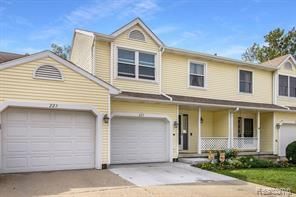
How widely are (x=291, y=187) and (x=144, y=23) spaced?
10.2 m

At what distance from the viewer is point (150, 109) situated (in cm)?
1631

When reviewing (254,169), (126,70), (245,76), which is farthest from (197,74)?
(254,169)

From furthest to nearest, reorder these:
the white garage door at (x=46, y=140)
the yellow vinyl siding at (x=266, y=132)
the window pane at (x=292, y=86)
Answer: the window pane at (x=292, y=86) → the yellow vinyl siding at (x=266, y=132) → the white garage door at (x=46, y=140)

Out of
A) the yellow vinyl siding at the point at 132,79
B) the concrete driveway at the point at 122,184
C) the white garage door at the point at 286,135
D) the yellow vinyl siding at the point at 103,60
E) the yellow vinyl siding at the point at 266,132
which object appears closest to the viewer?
the concrete driveway at the point at 122,184

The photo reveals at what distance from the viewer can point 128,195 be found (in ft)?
29.4

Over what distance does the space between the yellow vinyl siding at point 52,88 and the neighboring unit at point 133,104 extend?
0.11 ft

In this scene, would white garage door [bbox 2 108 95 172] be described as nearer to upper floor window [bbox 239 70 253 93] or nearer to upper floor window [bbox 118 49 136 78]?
upper floor window [bbox 118 49 136 78]

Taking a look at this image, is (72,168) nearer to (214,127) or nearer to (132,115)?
(132,115)

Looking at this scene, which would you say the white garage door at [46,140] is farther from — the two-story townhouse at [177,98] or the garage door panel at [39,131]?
the two-story townhouse at [177,98]

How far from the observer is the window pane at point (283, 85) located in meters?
22.2

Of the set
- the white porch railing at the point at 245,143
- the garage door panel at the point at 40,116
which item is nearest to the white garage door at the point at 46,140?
the garage door panel at the point at 40,116

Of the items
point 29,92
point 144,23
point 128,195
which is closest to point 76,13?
point 144,23

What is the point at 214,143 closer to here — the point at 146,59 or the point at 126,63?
the point at 146,59

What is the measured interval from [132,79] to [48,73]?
5068 millimetres
